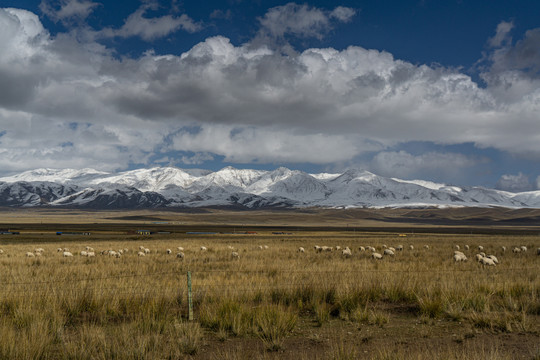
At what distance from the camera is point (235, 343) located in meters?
7.69

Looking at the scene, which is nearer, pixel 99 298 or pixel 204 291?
pixel 99 298

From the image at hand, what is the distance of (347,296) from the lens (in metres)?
10.6

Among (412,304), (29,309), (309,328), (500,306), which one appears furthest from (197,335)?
(500,306)

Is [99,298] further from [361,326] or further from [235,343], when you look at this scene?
A: [361,326]

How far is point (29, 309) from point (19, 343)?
267cm

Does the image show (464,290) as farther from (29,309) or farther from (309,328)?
(29,309)

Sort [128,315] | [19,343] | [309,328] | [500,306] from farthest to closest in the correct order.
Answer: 1. [500,306]
2. [128,315]
3. [309,328]
4. [19,343]

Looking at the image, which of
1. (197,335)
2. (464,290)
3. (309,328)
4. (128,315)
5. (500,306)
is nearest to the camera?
(197,335)

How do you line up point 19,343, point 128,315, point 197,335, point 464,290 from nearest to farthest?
point 19,343, point 197,335, point 128,315, point 464,290

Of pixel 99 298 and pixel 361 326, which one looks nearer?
pixel 361 326

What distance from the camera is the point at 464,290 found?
11445mm

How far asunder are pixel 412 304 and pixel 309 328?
381 cm

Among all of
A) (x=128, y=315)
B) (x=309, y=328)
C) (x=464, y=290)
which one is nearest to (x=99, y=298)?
(x=128, y=315)

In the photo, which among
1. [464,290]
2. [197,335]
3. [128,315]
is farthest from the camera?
[464,290]
